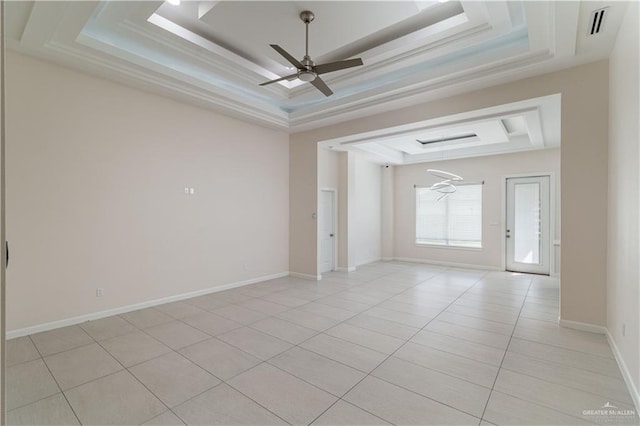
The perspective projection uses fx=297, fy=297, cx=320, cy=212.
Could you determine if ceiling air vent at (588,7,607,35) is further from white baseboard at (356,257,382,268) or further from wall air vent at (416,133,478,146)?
white baseboard at (356,257,382,268)

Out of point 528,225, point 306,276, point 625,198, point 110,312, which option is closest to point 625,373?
point 625,198

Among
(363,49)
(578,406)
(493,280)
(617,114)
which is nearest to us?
(578,406)

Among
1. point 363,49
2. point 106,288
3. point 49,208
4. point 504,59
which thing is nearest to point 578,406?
point 504,59

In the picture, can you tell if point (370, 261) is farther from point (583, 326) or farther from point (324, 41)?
point (324, 41)

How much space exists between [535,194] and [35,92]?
9.65 metres

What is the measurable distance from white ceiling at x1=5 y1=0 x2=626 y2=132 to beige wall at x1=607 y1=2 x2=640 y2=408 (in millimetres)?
406

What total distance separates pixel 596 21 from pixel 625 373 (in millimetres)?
3291

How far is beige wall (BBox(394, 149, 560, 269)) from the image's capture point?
24.1 feet

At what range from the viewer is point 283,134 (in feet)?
22.3

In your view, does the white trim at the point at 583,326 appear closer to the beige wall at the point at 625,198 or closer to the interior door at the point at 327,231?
the beige wall at the point at 625,198

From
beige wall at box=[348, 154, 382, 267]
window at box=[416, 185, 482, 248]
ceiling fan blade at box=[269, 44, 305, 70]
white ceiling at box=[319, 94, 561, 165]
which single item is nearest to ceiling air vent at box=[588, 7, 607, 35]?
white ceiling at box=[319, 94, 561, 165]

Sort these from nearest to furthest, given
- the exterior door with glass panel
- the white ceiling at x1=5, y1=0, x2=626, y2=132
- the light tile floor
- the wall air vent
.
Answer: the light tile floor, the white ceiling at x1=5, y1=0, x2=626, y2=132, the wall air vent, the exterior door with glass panel

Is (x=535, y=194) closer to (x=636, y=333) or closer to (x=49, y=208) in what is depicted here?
(x=636, y=333)

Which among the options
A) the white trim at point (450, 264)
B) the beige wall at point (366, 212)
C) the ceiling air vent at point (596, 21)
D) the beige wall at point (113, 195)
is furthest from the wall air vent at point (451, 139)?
the beige wall at point (113, 195)
